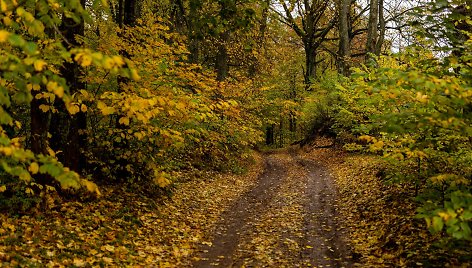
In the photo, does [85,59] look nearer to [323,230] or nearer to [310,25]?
[323,230]

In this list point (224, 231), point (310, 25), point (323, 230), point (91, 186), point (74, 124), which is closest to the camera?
point (91, 186)

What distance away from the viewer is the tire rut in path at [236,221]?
7.36 m

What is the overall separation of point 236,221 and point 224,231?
0.92 m

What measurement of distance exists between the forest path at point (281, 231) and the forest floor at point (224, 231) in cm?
2

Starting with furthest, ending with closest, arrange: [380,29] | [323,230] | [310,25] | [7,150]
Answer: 1. [310,25]
2. [380,29]
3. [323,230]
4. [7,150]

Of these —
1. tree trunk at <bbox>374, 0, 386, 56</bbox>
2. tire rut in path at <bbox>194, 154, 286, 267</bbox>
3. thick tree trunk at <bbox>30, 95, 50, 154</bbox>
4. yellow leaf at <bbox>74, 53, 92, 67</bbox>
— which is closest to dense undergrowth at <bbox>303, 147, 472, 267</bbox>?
tire rut in path at <bbox>194, 154, 286, 267</bbox>

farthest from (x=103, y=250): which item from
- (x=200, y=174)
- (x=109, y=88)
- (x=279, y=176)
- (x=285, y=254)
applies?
(x=279, y=176)

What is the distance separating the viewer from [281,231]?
8977 mm

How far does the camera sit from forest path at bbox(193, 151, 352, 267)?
23.6ft

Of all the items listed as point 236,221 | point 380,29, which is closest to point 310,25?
point 380,29

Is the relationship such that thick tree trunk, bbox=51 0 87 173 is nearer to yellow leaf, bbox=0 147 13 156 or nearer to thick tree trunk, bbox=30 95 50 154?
thick tree trunk, bbox=30 95 50 154

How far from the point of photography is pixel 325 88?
942 inches

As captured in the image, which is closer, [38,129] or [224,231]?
[38,129]

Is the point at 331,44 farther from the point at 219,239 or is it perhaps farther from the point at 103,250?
the point at 103,250
